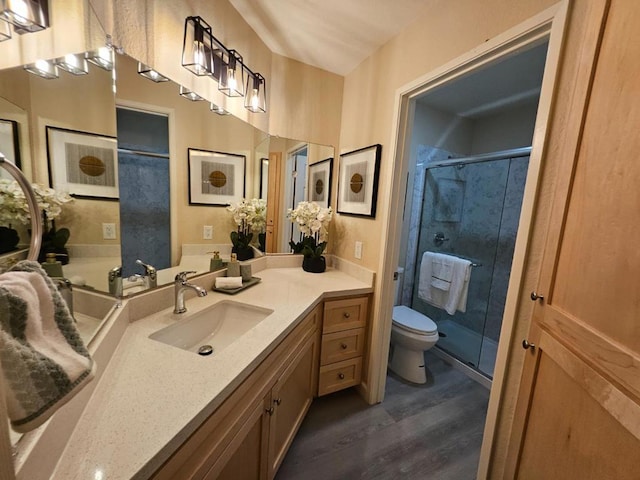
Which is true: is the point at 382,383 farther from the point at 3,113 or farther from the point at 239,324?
the point at 3,113

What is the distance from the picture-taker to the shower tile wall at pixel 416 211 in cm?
274

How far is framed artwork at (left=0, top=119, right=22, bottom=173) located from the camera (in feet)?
1.77

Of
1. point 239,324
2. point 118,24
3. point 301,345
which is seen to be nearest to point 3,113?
point 118,24

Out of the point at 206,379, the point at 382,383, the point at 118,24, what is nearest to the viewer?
the point at 206,379

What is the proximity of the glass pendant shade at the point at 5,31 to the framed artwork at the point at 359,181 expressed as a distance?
1.55 m

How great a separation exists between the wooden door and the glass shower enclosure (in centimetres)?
180

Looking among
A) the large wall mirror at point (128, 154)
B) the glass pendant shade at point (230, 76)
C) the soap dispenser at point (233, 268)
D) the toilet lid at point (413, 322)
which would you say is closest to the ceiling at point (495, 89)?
the glass pendant shade at point (230, 76)

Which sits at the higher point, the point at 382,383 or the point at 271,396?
the point at 271,396

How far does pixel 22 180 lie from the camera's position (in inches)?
18.7

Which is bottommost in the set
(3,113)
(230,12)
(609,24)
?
(3,113)

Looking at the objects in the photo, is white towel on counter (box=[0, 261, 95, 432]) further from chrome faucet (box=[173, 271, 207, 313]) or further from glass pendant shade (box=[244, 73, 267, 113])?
glass pendant shade (box=[244, 73, 267, 113])

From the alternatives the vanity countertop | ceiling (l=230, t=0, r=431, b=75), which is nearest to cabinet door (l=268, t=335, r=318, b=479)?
the vanity countertop

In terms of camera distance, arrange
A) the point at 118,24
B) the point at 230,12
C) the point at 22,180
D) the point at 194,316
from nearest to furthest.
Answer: the point at 22,180
the point at 118,24
the point at 194,316
the point at 230,12

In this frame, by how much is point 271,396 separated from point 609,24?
5.09ft
